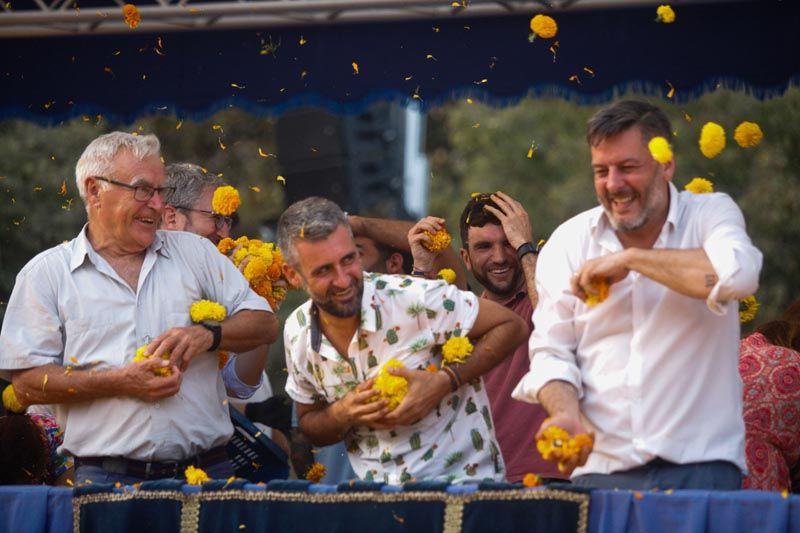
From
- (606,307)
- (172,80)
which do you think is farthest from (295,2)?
(606,307)

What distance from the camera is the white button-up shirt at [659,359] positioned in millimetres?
3656

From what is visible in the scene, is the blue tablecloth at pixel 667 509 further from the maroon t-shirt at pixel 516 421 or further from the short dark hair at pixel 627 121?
the short dark hair at pixel 627 121

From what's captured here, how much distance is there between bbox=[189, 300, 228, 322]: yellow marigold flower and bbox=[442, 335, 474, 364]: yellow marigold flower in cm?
91

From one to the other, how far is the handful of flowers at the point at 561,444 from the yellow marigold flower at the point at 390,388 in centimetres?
61

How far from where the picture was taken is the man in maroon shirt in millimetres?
4645

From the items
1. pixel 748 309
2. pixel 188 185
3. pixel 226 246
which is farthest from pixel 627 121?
pixel 188 185

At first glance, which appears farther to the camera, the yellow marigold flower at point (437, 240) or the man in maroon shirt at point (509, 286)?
the yellow marigold flower at point (437, 240)

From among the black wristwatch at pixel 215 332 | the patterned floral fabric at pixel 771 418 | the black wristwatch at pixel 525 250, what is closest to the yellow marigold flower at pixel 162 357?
the black wristwatch at pixel 215 332

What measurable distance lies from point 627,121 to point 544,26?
219 cm

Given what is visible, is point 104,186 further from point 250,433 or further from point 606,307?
point 606,307

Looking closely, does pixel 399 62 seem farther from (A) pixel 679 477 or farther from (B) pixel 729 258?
(A) pixel 679 477

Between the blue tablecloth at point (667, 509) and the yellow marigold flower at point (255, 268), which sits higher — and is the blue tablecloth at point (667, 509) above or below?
below

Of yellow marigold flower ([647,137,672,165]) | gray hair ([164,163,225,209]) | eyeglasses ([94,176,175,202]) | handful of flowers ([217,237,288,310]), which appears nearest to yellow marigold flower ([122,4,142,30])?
gray hair ([164,163,225,209])

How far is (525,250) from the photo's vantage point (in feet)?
15.9
